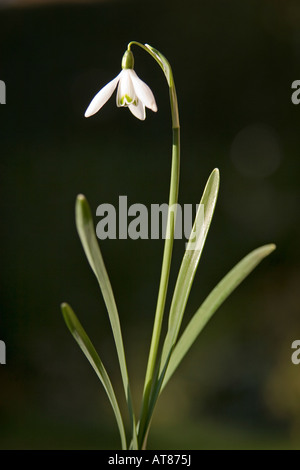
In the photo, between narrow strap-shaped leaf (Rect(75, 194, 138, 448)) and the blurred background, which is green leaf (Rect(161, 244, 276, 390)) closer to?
narrow strap-shaped leaf (Rect(75, 194, 138, 448))

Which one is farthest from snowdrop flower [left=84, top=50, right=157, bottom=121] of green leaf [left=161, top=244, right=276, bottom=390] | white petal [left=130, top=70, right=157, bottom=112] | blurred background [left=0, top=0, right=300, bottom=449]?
blurred background [left=0, top=0, right=300, bottom=449]

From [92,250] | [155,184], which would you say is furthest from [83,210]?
[155,184]

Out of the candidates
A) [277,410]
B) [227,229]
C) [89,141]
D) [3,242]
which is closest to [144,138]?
[89,141]

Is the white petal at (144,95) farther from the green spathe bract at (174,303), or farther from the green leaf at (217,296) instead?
the green leaf at (217,296)

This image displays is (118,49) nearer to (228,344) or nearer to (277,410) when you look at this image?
(228,344)

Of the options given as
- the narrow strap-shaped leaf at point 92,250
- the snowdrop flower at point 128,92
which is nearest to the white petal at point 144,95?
the snowdrop flower at point 128,92

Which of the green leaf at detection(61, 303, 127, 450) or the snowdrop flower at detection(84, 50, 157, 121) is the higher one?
the snowdrop flower at detection(84, 50, 157, 121)
